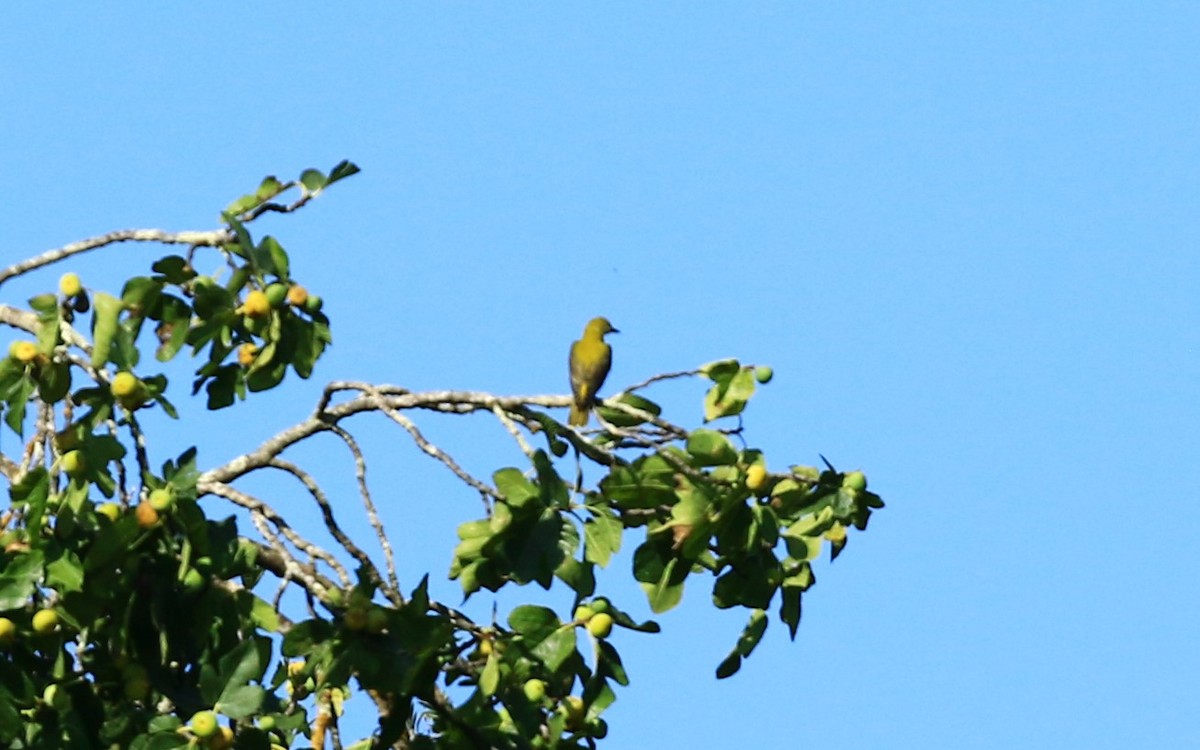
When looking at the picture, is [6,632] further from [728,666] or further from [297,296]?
[728,666]

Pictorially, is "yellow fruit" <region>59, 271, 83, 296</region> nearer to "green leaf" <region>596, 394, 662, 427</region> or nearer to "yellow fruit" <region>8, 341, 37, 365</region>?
"yellow fruit" <region>8, 341, 37, 365</region>

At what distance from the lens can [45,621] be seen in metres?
4.44

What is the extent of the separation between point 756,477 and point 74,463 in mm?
1314

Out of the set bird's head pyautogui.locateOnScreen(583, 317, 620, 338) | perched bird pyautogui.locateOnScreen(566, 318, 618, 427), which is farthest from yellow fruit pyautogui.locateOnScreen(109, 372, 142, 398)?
bird's head pyautogui.locateOnScreen(583, 317, 620, 338)

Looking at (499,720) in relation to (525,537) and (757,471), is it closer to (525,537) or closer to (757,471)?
(525,537)

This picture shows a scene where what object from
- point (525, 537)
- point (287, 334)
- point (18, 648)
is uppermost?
point (287, 334)

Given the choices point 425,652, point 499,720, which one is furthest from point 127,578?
point 499,720

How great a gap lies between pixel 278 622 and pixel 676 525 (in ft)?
2.81

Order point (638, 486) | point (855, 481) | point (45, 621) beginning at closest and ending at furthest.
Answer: point (45, 621), point (638, 486), point (855, 481)

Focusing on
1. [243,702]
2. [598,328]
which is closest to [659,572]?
[243,702]

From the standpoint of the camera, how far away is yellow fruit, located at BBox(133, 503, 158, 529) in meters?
4.40

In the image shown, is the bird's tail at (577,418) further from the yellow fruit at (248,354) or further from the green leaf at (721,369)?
the yellow fruit at (248,354)

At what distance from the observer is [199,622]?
4.59 m

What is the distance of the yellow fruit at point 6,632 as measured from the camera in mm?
4438
